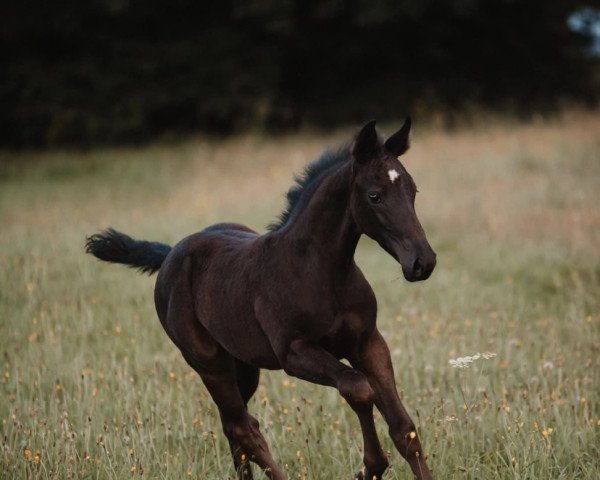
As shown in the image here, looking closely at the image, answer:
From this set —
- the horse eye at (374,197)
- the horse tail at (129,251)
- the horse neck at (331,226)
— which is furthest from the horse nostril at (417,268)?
the horse tail at (129,251)

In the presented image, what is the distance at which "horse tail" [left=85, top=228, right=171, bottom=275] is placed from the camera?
536 cm

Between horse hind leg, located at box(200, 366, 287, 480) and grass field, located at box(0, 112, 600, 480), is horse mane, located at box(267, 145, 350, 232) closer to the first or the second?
horse hind leg, located at box(200, 366, 287, 480)

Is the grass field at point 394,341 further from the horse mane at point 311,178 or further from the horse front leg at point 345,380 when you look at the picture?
the horse mane at point 311,178

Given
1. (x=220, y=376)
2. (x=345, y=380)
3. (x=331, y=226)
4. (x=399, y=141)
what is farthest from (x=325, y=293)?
(x=220, y=376)

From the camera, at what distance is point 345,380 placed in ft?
12.1

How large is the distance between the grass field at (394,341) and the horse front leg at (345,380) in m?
0.56

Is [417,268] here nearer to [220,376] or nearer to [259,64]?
[220,376]

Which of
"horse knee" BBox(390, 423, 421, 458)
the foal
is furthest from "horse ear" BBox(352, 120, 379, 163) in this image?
"horse knee" BBox(390, 423, 421, 458)

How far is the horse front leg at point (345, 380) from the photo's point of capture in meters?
3.68

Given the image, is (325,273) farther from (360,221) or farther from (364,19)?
(364,19)

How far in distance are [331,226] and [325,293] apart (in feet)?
1.04

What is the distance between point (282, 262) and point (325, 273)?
27cm

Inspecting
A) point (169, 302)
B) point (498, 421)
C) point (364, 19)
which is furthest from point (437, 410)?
point (364, 19)

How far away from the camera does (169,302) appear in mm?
4918
